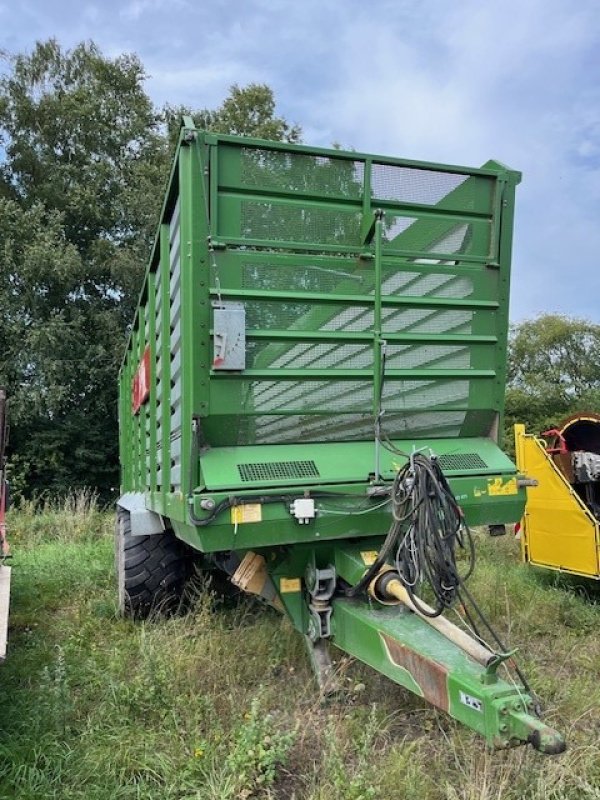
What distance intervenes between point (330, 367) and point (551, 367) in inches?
1116

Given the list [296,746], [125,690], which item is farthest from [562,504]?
[125,690]

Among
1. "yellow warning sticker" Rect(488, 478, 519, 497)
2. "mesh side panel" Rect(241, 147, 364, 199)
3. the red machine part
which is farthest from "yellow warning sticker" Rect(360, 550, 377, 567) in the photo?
the red machine part

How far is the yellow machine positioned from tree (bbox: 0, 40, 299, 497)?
12327 millimetres

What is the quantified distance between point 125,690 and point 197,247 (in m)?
2.15

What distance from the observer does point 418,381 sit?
3.41 m

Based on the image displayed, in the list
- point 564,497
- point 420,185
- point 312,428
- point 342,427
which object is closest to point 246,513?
point 312,428

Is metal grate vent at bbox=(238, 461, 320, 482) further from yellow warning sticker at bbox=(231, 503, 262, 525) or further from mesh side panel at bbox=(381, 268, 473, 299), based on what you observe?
mesh side panel at bbox=(381, 268, 473, 299)

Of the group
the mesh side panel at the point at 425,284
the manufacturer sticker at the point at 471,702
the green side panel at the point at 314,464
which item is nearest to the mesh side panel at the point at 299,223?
the mesh side panel at the point at 425,284

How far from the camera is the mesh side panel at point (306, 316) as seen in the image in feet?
10.2

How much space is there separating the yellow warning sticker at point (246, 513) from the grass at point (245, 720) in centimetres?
80

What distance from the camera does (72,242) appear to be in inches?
698

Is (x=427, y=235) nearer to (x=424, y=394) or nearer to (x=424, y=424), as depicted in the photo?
(x=424, y=394)

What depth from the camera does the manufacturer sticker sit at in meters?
2.26

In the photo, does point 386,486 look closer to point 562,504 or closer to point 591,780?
point 591,780
